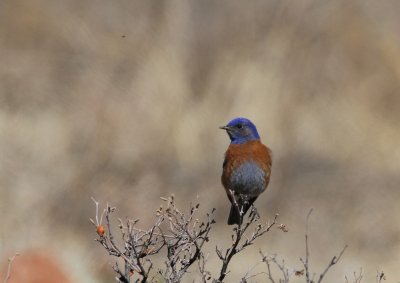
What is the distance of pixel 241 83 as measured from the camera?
11.4 meters

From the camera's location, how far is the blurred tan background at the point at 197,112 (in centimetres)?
1087

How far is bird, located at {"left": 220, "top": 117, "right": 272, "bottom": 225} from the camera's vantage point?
7.52 meters

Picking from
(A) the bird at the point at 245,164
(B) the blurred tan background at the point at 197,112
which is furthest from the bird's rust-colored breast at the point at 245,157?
(B) the blurred tan background at the point at 197,112

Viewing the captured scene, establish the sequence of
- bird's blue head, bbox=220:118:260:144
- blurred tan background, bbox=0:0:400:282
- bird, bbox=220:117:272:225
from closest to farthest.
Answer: bird, bbox=220:117:272:225 → bird's blue head, bbox=220:118:260:144 → blurred tan background, bbox=0:0:400:282

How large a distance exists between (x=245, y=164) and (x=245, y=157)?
0.07 meters

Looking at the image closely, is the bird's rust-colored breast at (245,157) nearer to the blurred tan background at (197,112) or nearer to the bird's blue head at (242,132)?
the bird's blue head at (242,132)

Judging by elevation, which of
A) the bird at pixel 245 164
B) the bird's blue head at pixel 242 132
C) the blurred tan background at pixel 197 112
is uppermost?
the blurred tan background at pixel 197 112

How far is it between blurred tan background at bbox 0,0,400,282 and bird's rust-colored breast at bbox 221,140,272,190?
10.3ft

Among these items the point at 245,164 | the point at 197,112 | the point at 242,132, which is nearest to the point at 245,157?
the point at 245,164

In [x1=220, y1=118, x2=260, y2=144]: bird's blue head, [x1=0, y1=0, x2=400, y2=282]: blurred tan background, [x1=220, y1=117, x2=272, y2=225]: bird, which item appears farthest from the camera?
[x1=0, y1=0, x2=400, y2=282]: blurred tan background

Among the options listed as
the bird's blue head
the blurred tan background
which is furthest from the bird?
the blurred tan background

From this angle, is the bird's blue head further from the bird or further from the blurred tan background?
the blurred tan background

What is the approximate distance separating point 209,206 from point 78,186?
1544 mm

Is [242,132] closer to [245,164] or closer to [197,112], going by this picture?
[245,164]
